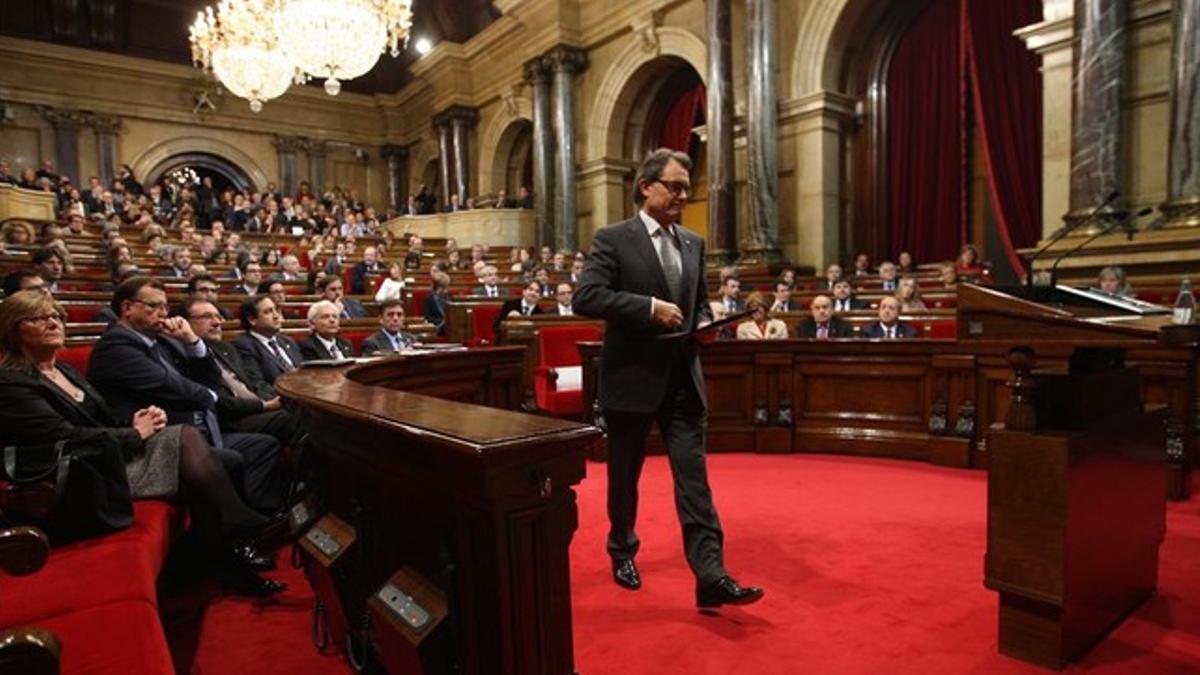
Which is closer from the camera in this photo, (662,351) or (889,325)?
(662,351)

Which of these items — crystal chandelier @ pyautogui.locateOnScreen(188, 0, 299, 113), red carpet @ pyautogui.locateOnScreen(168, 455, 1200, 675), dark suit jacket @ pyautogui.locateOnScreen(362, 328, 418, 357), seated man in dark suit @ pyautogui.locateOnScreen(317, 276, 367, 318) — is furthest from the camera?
crystal chandelier @ pyautogui.locateOnScreen(188, 0, 299, 113)

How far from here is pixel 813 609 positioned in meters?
2.29

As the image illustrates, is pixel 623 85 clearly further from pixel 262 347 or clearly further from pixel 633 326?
pixel 633 326

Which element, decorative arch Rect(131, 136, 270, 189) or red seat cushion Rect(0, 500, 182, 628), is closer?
red seat cushion Rect(0, 500, 182, 628)

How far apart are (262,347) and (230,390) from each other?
0.50m

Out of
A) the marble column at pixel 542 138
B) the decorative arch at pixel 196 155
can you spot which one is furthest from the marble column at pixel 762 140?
the decorative arch at pixel 196 155

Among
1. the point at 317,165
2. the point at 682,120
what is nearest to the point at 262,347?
the point at 682,120

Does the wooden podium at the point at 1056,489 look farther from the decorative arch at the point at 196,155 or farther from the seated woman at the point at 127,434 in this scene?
the decorative arch at the point at 196,155

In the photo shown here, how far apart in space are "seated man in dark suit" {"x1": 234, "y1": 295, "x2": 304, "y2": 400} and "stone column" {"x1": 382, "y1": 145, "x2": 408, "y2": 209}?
16.4 metres

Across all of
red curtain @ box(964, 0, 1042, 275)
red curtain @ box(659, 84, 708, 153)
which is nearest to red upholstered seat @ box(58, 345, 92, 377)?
red curtain @ box(964, 0, 1042, 275)

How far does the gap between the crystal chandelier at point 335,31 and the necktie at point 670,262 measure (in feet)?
26.5

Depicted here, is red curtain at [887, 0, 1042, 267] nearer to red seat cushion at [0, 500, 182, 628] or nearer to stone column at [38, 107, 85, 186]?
red seat cushion at [0, 500, 182, 628]

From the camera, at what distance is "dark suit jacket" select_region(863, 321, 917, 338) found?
489cm

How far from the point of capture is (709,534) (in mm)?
2270
